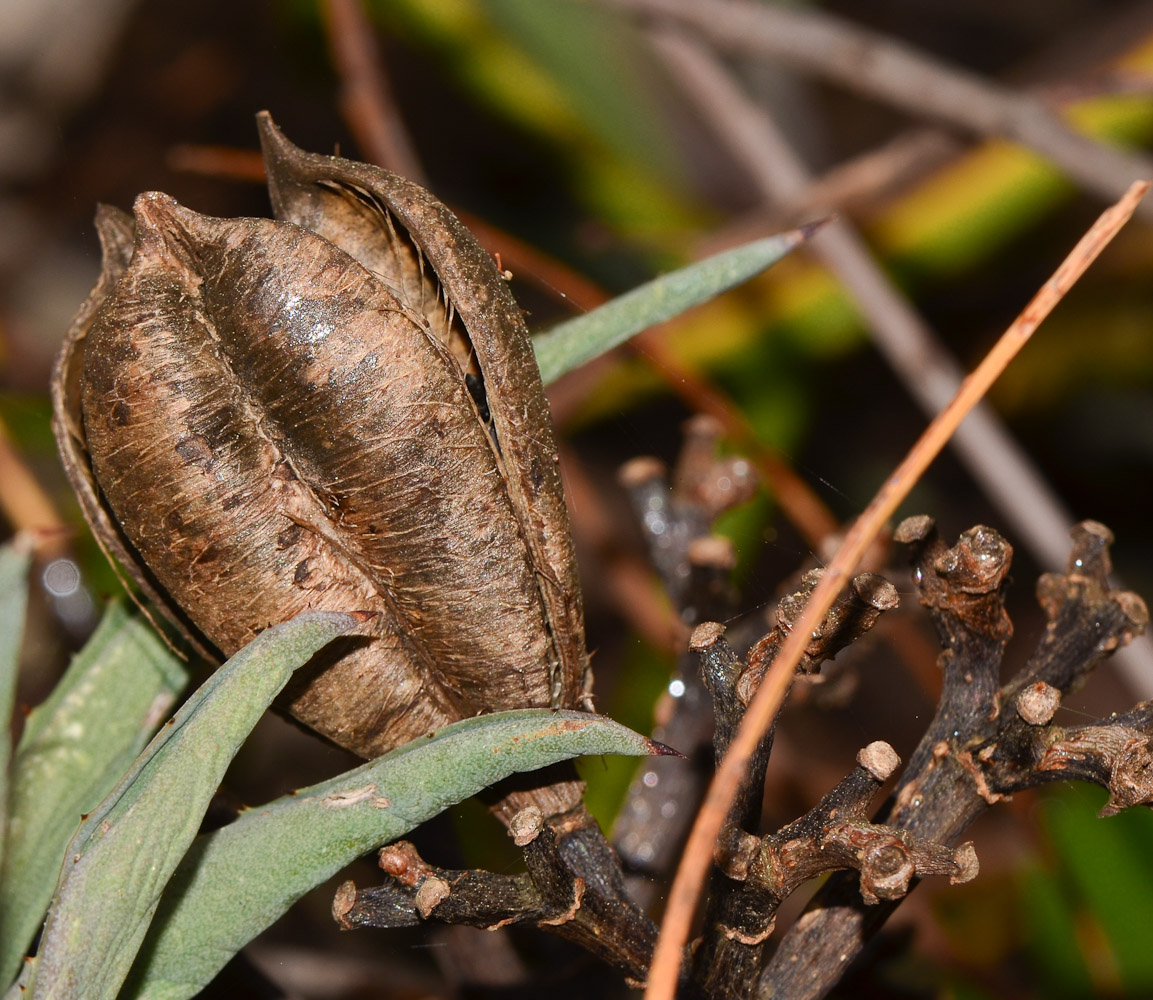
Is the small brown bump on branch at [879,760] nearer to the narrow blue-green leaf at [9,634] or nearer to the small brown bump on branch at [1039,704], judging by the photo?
the small brown bump on branch at [1039,704]

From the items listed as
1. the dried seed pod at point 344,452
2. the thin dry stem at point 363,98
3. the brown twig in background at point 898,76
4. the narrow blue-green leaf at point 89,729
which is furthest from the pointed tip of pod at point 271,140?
the brown twig in background at point 898,76

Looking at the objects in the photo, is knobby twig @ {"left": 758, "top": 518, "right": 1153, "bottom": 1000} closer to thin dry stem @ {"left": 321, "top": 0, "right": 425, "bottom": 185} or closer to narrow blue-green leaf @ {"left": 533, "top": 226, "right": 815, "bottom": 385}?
narrow blue-green leaf @ {"left": 533, "top": 226, "right": 815, "bottom": 385}

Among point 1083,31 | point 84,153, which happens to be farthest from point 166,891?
point 1083,31

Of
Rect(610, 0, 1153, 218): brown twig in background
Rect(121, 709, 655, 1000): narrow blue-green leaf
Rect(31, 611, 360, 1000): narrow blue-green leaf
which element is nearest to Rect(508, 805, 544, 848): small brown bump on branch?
Rect(121, 709, 655, 1000): narrow blue-green leaf

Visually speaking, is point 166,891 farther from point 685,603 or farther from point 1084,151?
point 1084,151

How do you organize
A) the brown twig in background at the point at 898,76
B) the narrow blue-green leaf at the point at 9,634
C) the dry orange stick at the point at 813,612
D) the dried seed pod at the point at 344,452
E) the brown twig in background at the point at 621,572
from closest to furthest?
1. the dry orange stick at the point at 813,612
2. the dried seed pod at the point at 344,452
3. the narrow blue-green leaf at the point at 9,634
4. the brown twig in background at the point at 898,76
5. the brown twig in background at the point at 621,572

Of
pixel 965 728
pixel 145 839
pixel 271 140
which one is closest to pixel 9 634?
pixel 145 839
